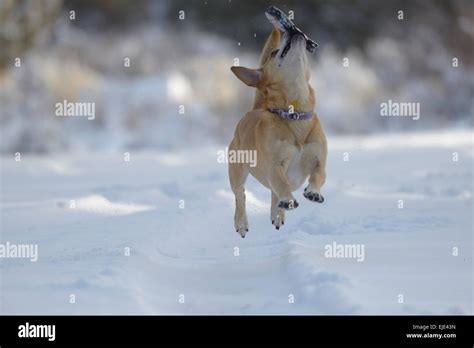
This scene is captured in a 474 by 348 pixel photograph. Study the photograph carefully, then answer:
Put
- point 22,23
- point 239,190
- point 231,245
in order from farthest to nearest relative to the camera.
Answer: point 22,23 < point 239,190 < point 231,245

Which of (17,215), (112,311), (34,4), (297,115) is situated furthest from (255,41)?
(112,311)

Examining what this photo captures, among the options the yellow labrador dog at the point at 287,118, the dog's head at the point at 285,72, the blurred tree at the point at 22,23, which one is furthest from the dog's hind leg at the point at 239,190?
the blurred tree at the point at 22,23

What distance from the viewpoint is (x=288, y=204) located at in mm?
6363

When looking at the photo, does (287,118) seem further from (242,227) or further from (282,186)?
(242,227)

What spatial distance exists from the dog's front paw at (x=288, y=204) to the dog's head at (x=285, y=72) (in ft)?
2.46

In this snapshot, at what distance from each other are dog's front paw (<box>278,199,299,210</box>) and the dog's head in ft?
2.46

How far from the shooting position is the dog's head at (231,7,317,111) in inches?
262

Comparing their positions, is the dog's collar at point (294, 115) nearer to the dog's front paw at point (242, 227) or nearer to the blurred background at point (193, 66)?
the dog's front paw at point (242, 227)

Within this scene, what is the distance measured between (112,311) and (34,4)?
68.3 ft

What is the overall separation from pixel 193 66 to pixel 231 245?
1642 centimetres

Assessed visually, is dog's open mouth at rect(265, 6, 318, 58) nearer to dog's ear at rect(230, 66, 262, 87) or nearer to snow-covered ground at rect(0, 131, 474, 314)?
dog's ear at rect(230, 66, 262, 87)

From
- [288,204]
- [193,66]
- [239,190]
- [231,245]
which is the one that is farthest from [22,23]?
[288,204]
